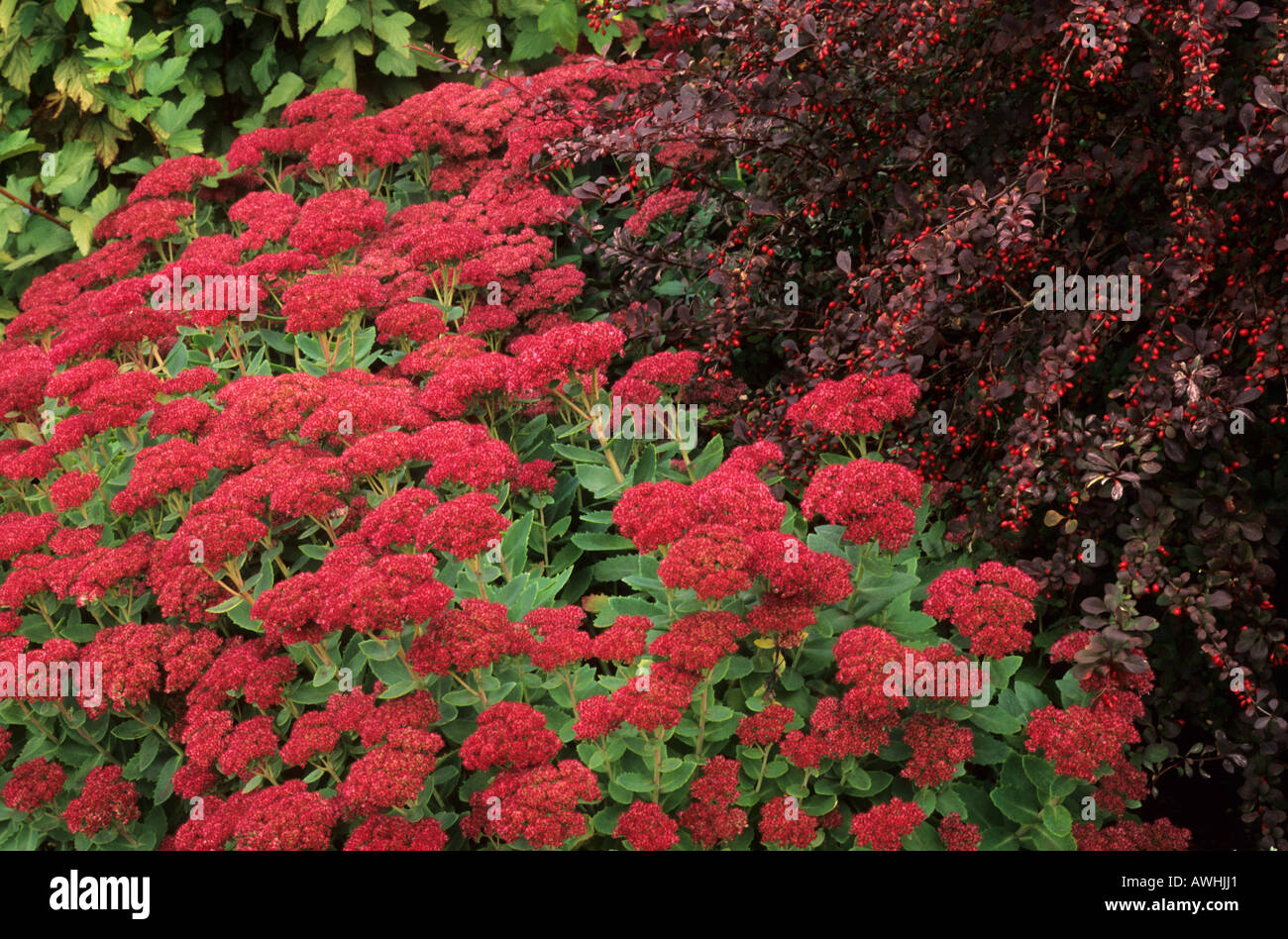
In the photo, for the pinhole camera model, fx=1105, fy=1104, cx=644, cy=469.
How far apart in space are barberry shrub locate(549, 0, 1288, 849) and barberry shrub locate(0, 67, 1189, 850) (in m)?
0.22

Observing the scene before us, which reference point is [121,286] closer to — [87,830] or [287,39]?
[87,830]

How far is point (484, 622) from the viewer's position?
104 inches

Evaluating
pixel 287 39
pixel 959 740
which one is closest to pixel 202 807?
pixel 959 740

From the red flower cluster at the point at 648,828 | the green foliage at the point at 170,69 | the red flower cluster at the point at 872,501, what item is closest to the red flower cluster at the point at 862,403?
the red flower cluster at the point at 872,501

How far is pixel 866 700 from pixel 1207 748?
1.15 m

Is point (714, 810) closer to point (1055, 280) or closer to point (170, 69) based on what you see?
point (1055, 280)

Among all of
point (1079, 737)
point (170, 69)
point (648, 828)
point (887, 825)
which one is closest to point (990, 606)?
point (1079, 737)

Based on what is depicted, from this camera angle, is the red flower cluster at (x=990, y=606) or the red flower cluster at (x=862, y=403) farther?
the red flower cluster at (x=862, y=403)

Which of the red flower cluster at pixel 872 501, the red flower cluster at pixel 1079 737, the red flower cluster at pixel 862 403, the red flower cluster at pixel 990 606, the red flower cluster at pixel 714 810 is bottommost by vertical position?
the red flower cluster at pixel 714 810

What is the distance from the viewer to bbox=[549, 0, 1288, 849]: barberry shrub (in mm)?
2697

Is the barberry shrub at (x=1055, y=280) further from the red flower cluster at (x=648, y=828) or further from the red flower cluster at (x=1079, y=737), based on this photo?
the red flower cluster at (x=648, y=828)

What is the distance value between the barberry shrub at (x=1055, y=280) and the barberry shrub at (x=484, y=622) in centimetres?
22

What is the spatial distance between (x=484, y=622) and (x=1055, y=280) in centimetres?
185

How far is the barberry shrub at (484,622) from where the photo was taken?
2.55m
